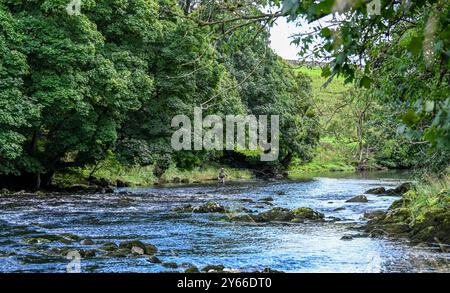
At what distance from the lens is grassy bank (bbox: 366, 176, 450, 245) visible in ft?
48.4

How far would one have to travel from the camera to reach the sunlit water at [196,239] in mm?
12060

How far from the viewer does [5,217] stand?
1920cm

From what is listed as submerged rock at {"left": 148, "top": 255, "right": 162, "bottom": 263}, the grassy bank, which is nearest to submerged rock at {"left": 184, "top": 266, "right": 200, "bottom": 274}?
submerged rock at {"left": 148, "top": 255, "right": 162, "bottom": 263}

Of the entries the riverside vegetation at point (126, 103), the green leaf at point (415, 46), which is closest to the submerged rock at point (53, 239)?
the riverside vegetation at point (126, 103)

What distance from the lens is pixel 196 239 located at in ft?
52.0

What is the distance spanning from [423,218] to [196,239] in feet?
20.8

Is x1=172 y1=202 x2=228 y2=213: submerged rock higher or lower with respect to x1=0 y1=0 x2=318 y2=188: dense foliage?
lower

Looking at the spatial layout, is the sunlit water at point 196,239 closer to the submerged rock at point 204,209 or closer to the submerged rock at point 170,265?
the submerged rock at point 170,265

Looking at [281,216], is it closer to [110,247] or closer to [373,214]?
[373,214]

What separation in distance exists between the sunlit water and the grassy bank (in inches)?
29.2

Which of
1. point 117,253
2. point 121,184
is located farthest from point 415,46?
point 121,184

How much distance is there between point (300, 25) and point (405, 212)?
1196cm

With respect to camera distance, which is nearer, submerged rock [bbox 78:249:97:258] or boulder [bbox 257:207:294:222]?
submerged rock [bbox 78:249:97:258]

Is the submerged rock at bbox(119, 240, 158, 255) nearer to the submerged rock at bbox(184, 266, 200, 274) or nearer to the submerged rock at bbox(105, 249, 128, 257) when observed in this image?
the submerged rock at bbox(105, 249, 128, 257)
